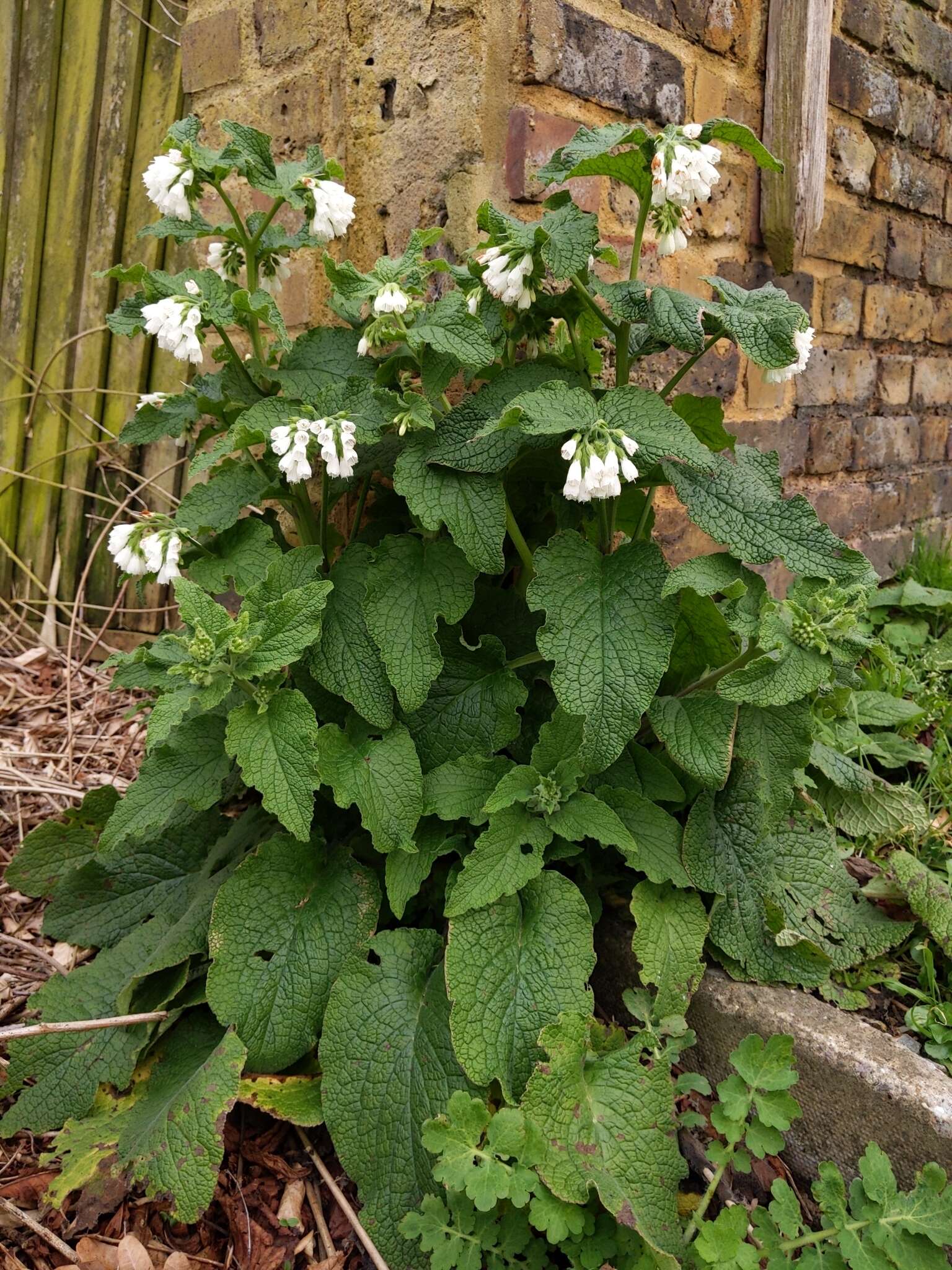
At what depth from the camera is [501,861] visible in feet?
5.11

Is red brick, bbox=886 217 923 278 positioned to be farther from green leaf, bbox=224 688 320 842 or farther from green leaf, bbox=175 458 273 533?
green leaf, bbox=224 688 320 842

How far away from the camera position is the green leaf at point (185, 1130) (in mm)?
1394

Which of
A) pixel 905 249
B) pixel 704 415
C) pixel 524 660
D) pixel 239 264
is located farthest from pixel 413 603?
pixel 905 249

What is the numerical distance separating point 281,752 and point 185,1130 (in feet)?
1.85

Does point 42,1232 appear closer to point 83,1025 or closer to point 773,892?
point 83,1025

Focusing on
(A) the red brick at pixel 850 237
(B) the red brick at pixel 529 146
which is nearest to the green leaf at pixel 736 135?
(B) the red brick at pixel 529 146

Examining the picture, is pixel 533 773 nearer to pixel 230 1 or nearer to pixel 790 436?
pixel 790 436

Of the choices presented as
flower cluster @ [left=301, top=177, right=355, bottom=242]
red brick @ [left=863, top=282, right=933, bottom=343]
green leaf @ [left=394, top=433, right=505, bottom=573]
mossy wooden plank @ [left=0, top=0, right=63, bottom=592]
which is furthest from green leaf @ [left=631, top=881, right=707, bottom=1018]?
mossy wooden plank @ [left=0, top=0, right=63, bottom=592]

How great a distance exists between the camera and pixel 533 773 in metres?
1.62

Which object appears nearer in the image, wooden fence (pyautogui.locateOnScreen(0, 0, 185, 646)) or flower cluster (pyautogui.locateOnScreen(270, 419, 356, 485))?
flower cluster (pyautogui.locateOnScreen(270, 419, 356, 485))

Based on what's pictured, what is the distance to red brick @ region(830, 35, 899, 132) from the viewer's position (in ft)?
8.64

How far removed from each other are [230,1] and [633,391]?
160 centimetres

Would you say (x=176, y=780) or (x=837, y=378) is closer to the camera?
(x=176, y=780)

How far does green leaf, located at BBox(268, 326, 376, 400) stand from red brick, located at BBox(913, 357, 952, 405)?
219 centimetres
